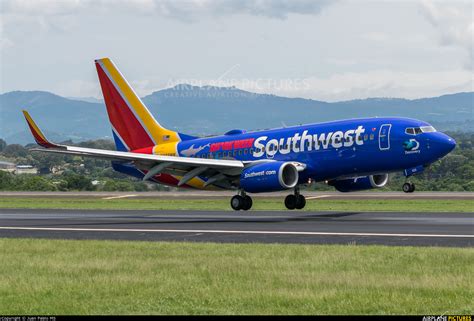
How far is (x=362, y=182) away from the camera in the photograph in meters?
41.6

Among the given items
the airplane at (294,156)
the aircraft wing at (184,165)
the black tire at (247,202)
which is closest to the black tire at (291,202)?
the airplane at (294,156)

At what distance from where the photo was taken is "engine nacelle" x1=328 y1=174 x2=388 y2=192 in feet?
136

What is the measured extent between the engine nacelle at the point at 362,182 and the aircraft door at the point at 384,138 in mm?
5018

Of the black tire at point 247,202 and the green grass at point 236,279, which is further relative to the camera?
the black tire at point 247,202

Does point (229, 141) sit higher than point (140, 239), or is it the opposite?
point (229, 141)

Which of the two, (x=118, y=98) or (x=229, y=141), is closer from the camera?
(x=229, y=141)

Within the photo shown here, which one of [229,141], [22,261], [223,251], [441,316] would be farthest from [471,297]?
[229,141]

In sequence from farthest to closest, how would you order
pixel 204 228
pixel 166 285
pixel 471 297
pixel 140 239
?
1. pixel 204 228
2. pixel 140 239
3. pixel 166 285
4. pixel 471 297

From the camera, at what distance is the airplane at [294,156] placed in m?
36.0

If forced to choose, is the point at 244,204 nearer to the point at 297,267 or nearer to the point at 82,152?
the point at 82,152

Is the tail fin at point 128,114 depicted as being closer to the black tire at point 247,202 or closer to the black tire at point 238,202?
the black tire at point 238,202

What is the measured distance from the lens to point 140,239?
87.2 ft

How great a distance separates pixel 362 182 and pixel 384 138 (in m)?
5.67

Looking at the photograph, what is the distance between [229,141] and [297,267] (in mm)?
24961
